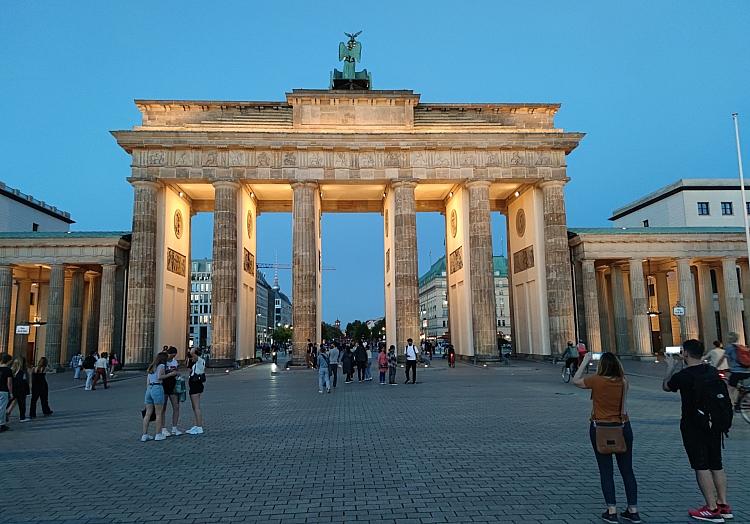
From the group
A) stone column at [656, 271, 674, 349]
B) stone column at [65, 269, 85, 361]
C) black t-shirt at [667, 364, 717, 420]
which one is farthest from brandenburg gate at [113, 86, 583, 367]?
black t-shirt at [667, 364, 717, 420]

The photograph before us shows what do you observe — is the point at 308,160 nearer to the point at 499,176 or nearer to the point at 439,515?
the point at 499,176

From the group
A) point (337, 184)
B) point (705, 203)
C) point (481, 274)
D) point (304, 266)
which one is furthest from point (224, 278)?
point (705, 203)

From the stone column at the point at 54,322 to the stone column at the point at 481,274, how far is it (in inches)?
1170

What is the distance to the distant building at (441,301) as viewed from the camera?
99000mm

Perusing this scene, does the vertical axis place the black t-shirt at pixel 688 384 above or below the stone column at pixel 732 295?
below

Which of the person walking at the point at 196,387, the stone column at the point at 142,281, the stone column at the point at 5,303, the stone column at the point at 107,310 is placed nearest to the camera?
the person walking at the point at 196,387

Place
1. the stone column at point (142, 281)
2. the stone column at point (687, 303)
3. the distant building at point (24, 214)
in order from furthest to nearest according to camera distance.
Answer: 1. the distant building at point (24, 214)
2. the stone column at point (687, 303)
3. the stone column at point (142, 281)

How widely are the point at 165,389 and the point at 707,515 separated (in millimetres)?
9811


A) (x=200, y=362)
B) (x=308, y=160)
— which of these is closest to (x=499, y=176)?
(x=308, y=160)

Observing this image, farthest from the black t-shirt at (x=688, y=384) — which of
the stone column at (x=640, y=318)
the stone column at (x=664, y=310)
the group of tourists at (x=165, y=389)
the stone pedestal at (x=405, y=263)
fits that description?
the stone column at (x=664, y=310)

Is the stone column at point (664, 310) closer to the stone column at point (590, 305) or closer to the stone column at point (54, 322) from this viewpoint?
the stone column at point (590, 305)

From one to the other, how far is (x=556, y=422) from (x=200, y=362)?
8245mm

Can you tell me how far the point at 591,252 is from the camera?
132ft

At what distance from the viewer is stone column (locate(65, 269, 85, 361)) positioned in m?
39.9
